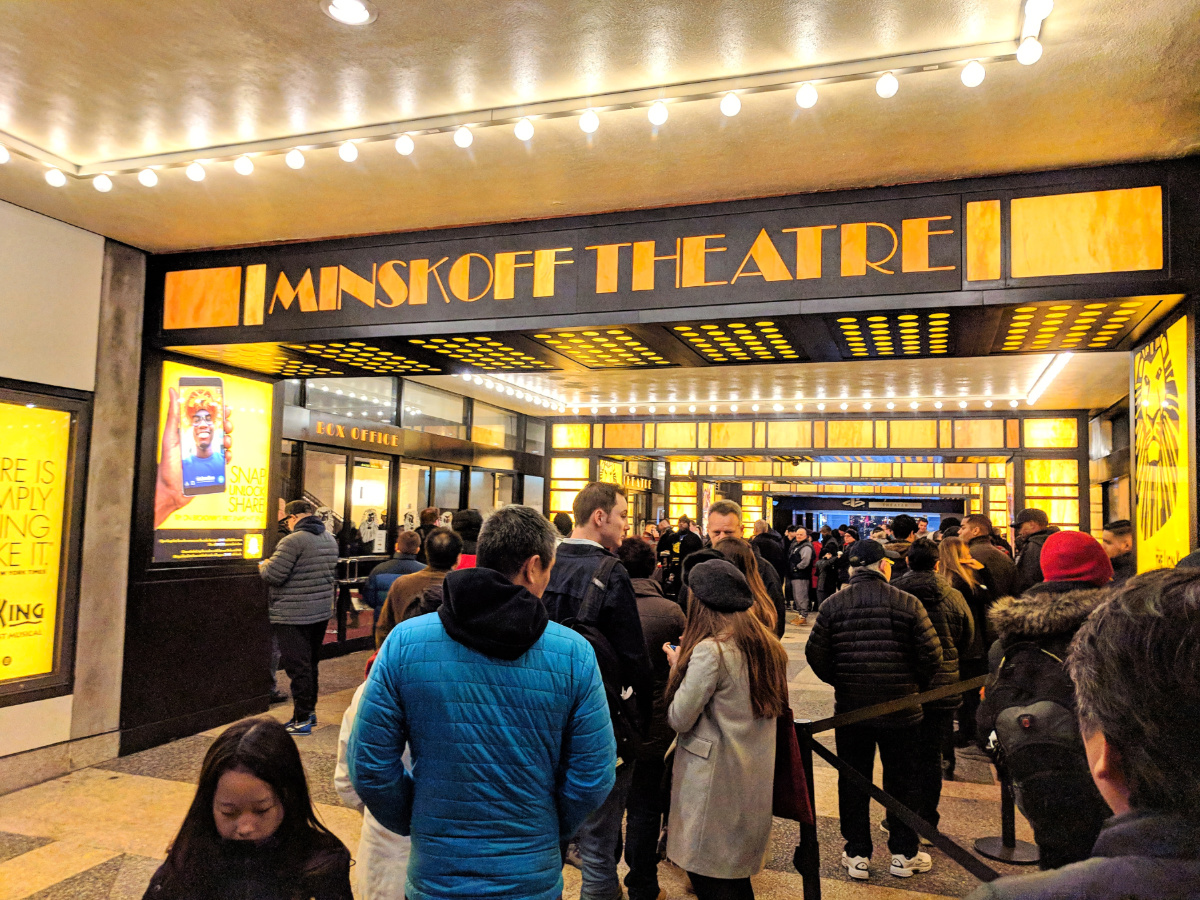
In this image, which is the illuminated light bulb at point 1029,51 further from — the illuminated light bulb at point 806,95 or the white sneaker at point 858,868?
the white sneaker at point 858,868

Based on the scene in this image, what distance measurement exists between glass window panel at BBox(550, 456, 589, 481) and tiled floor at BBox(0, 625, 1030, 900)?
306 inches

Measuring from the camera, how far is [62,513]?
17.4ft

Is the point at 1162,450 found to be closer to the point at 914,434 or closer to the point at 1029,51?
the point at 1029,51

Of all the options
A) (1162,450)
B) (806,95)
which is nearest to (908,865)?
(1162,450)

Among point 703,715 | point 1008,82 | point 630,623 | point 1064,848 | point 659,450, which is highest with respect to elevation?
point 1008,82

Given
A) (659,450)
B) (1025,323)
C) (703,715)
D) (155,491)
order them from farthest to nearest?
1. (659,450)
2. (155,491)
3. (1025,323)
4. (703,715)

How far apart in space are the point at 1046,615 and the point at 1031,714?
31cm

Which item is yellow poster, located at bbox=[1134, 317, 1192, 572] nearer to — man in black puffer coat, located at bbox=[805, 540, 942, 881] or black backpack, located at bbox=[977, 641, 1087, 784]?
man in black puffer coat, located at bbox=[805, 540, 942, 881]

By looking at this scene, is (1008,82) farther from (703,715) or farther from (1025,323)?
(703,715)

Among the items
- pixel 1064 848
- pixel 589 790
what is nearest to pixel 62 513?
pixel 589 790

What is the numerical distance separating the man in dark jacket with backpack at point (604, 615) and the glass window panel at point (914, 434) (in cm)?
884

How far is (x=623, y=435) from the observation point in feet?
42.5

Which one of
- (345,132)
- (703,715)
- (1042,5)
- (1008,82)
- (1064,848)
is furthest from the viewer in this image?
(345,132)

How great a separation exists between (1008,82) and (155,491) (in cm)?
566
